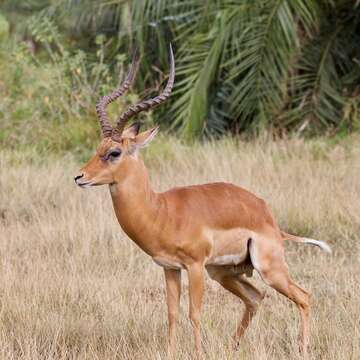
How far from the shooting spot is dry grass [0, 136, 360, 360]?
4707 mm

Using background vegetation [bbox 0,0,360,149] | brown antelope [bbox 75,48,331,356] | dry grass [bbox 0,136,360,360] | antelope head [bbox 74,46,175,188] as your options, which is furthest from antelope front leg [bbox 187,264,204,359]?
background vegetation [bbox 0,0,360,149]

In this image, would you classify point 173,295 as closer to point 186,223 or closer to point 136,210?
point 186,223

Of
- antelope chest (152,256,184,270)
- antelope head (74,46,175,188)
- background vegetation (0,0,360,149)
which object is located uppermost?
antelope head (74,46,175,188)

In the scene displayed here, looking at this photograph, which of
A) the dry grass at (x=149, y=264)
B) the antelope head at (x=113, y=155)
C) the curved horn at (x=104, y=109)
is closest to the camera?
the antelope head at (x=113, y=155)

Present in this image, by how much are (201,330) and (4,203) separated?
3508 millimetres

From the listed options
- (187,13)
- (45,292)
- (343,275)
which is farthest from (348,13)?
(45,292)

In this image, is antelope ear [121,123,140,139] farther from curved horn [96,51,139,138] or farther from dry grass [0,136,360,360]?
dry grass [0,136,360,360]

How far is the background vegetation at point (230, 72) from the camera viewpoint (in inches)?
425

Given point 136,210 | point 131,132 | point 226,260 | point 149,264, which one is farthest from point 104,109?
point 149,264

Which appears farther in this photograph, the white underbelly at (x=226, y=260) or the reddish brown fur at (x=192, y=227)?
the white underbelly at (x=226, y=260)

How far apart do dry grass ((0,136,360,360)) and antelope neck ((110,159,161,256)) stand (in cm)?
53

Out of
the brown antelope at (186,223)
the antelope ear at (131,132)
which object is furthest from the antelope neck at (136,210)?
the antelope ear at (131,132)

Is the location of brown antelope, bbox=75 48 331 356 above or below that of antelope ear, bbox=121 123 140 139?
below

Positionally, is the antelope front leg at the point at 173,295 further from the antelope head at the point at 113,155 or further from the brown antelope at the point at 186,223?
the antelope head at the point at 113,155
